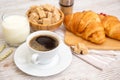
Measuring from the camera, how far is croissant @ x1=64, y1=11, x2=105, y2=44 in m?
0.78

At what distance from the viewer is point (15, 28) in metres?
0.75

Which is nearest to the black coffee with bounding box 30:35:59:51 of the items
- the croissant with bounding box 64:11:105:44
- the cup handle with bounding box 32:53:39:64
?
the cup handle with bounding box 32:53:39:64

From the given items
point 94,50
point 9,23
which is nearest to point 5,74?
point 9,23

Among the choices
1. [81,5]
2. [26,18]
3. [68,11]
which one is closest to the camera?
[26,18]

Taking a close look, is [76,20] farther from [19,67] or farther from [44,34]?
[19,67]

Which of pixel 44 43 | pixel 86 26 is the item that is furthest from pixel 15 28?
pixel 86 26

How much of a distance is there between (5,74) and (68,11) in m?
0.37

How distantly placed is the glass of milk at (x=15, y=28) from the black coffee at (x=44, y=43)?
2.8 inches

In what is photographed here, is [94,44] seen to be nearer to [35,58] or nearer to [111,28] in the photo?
[111,28]

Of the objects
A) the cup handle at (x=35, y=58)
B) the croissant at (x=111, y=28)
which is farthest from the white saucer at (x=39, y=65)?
the croissant at (x=111, y=28)

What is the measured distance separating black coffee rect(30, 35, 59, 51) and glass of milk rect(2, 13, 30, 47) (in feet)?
0.23

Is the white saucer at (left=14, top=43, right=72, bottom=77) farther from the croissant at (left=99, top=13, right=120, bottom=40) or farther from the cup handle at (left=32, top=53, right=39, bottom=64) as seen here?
the croissant at (left=99, top=13, right=120, bottom=40)

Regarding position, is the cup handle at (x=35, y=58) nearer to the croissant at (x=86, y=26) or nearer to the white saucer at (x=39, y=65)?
the white saucer at (x=39, y=65)

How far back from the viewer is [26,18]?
0.77 m
